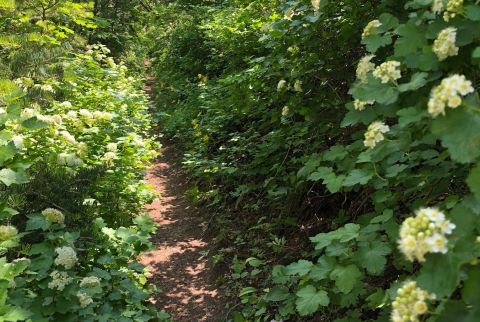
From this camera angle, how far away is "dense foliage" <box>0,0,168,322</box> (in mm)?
2564

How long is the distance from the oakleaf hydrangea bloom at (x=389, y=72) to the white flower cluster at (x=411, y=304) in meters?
0.90

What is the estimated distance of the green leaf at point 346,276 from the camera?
1847 mm

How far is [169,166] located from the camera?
7.83m

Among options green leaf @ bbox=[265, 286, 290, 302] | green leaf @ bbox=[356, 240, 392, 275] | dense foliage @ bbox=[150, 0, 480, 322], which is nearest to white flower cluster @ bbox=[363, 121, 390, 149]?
dense foliage @ bbox=[150, 0, 480, 322]

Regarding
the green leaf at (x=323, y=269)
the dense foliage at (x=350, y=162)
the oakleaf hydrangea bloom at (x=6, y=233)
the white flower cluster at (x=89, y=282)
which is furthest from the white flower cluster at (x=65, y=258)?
the green leaf at (x=323, y=269)

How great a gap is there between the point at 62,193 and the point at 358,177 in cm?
244

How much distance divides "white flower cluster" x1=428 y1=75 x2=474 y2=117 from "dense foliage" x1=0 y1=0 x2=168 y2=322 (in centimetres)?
209

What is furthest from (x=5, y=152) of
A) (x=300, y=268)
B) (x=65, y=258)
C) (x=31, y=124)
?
(x=300, y=268)

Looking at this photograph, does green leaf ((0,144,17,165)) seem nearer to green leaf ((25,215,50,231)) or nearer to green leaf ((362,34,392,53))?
green leaf ((25,215,50,231))

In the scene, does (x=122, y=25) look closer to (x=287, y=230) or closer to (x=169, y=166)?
(x=169, y=166)

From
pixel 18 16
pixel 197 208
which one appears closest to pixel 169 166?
pixel 197 208

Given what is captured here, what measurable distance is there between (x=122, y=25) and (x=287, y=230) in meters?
10.2

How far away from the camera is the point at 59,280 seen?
100 inches

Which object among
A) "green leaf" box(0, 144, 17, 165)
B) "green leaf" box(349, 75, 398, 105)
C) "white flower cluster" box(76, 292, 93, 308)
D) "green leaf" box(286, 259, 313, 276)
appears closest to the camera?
"green leaf" box(349, 75, 398, 105)
